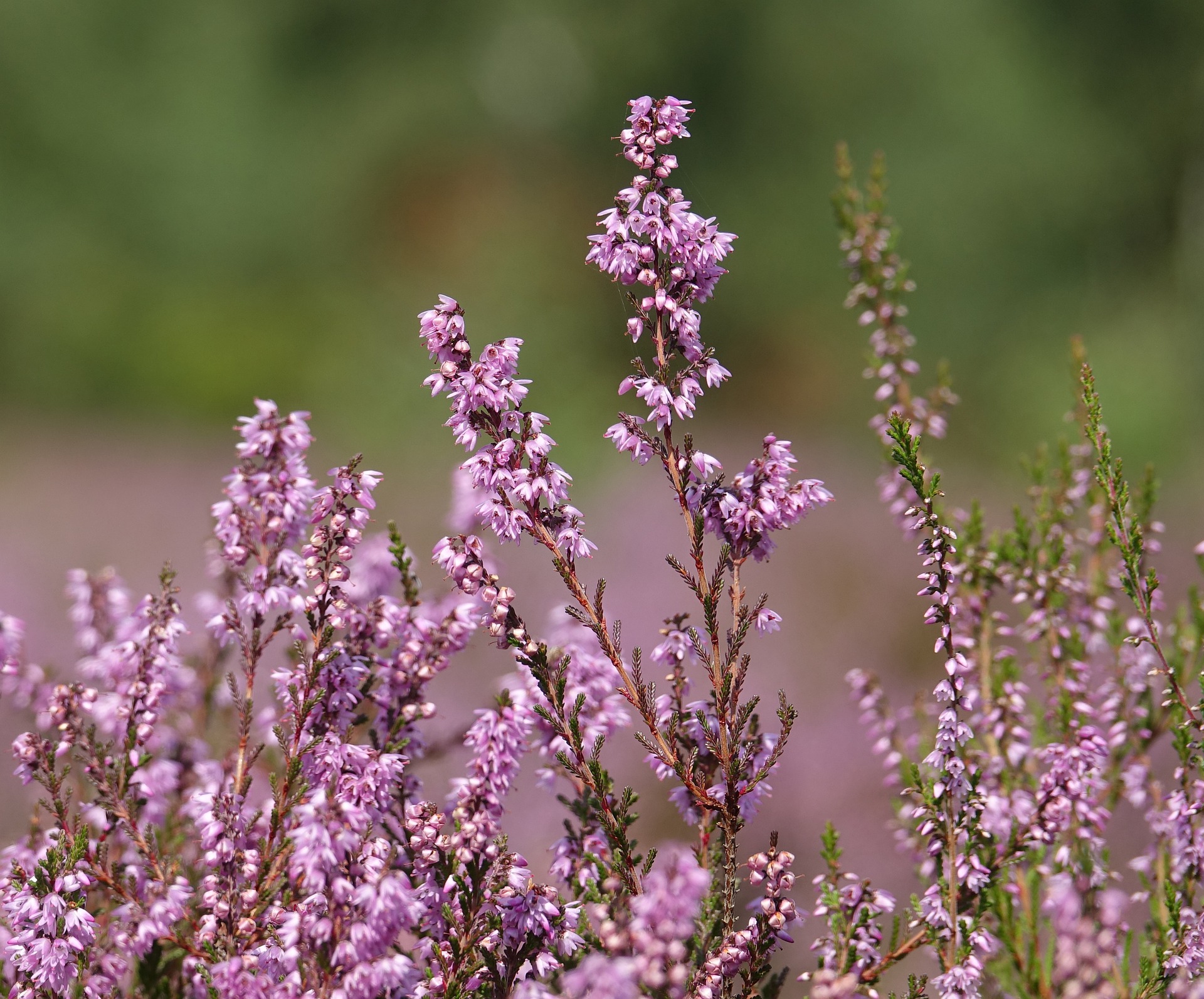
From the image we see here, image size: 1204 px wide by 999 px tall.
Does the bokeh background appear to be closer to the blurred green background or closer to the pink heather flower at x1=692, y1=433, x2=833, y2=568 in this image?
the blurred green background

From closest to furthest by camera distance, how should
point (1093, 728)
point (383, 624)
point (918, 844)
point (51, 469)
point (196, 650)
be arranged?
1. point (383, 624)
2. point (1093, 728)
3. point (918, 844)
4. point (196, 650)
5. point (51, 469)

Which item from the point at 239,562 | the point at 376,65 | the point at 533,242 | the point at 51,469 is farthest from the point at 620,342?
the point at 239,562

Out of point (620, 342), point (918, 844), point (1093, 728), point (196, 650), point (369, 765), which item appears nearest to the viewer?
point (369, 765)

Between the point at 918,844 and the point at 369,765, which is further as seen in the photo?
the point at 918,844

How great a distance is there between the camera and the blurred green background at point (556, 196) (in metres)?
25.2

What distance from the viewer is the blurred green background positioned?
25156 mm

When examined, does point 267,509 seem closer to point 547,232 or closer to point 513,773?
point 513,773

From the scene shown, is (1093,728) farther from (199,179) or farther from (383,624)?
(199,179)

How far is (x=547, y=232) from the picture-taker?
31.5 m

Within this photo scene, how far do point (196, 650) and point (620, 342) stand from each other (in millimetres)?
24618

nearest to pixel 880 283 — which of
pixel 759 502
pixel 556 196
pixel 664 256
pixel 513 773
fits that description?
pixel 664 256

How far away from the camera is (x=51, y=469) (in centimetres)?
1686

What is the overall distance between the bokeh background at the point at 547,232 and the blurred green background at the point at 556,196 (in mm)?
98

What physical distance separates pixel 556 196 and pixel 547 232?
2013 millimetres
